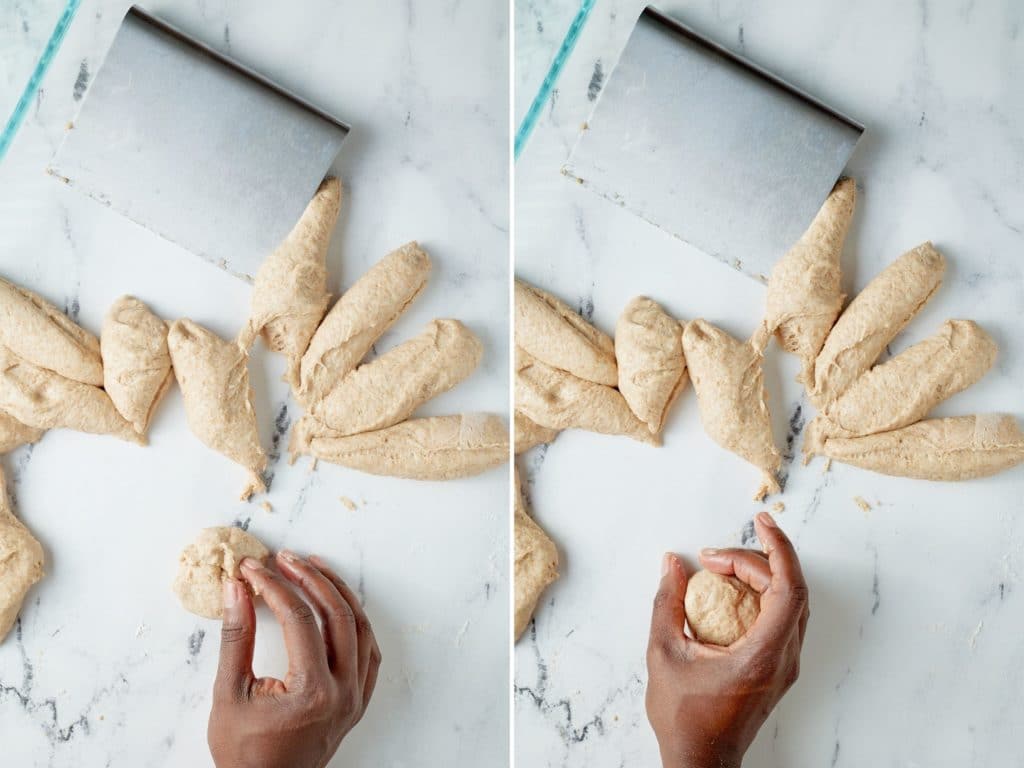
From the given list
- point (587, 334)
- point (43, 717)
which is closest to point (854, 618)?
point (587, 334)

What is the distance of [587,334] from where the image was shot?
25.0 inches

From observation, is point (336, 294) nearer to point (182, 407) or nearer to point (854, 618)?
point (182, 407)

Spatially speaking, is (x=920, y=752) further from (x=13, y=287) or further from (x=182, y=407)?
(x=13, y=287)

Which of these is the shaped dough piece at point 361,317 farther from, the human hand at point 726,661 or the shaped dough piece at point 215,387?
the human hand at point 726,661

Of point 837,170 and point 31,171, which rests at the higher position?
point 837,170

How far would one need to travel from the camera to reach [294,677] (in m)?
0.63

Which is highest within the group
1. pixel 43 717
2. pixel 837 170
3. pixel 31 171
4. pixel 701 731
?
pixel 837 170

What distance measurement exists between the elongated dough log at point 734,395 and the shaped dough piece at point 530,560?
0.56ft

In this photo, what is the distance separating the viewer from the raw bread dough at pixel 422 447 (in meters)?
0.67

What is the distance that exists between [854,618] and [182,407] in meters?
0.64

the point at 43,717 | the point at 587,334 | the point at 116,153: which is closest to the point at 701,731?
the point at 587,334

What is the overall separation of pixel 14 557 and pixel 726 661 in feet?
2.17

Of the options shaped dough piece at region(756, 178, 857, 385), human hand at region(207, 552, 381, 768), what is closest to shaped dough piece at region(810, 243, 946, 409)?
shaped dough piece at region(756, 178, 857, 385)

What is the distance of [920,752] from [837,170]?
532 mm
